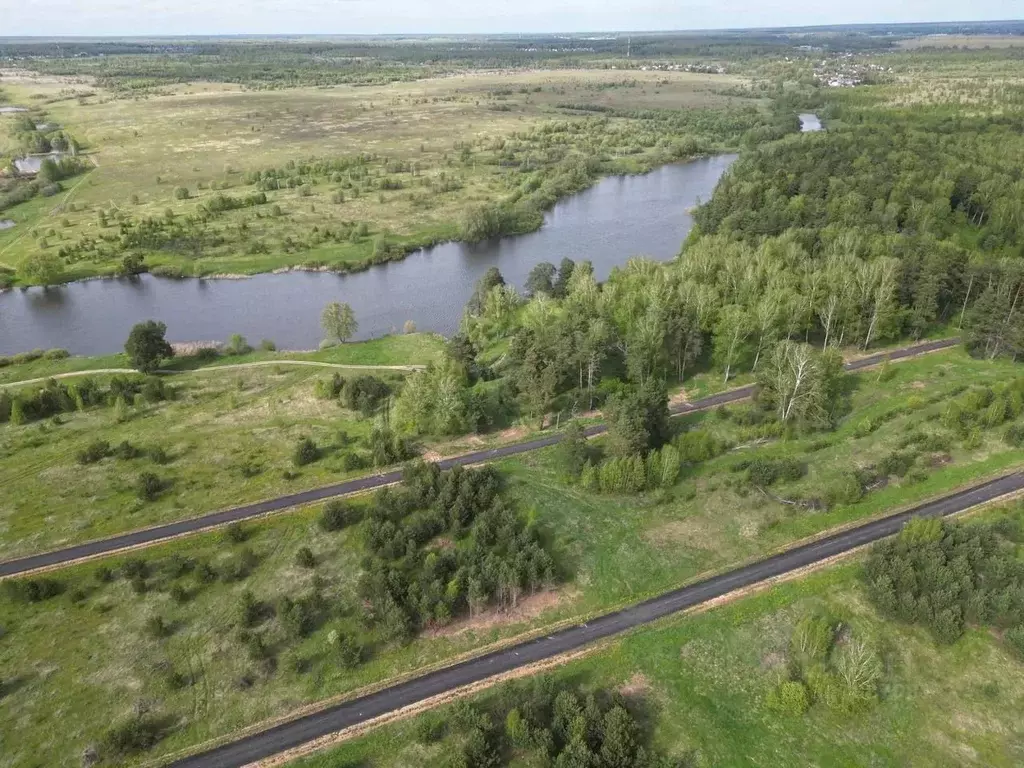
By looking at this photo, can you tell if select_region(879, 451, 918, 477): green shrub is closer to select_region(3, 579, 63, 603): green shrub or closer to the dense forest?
the dense forest

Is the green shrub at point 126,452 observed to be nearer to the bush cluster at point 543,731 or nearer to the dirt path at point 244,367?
the dirt path at point 244,367

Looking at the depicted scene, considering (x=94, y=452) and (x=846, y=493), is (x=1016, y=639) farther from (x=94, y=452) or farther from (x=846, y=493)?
(x=94, y=452)

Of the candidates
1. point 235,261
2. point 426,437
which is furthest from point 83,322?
point 426,437

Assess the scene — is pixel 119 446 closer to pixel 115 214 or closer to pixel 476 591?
pixel 476 591

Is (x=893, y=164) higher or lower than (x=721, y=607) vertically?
higher

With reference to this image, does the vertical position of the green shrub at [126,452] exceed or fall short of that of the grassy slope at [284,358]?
it exceeds it

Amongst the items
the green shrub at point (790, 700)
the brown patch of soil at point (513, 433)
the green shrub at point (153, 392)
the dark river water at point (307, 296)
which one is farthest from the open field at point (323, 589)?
the dark river water at point (307, 296)
